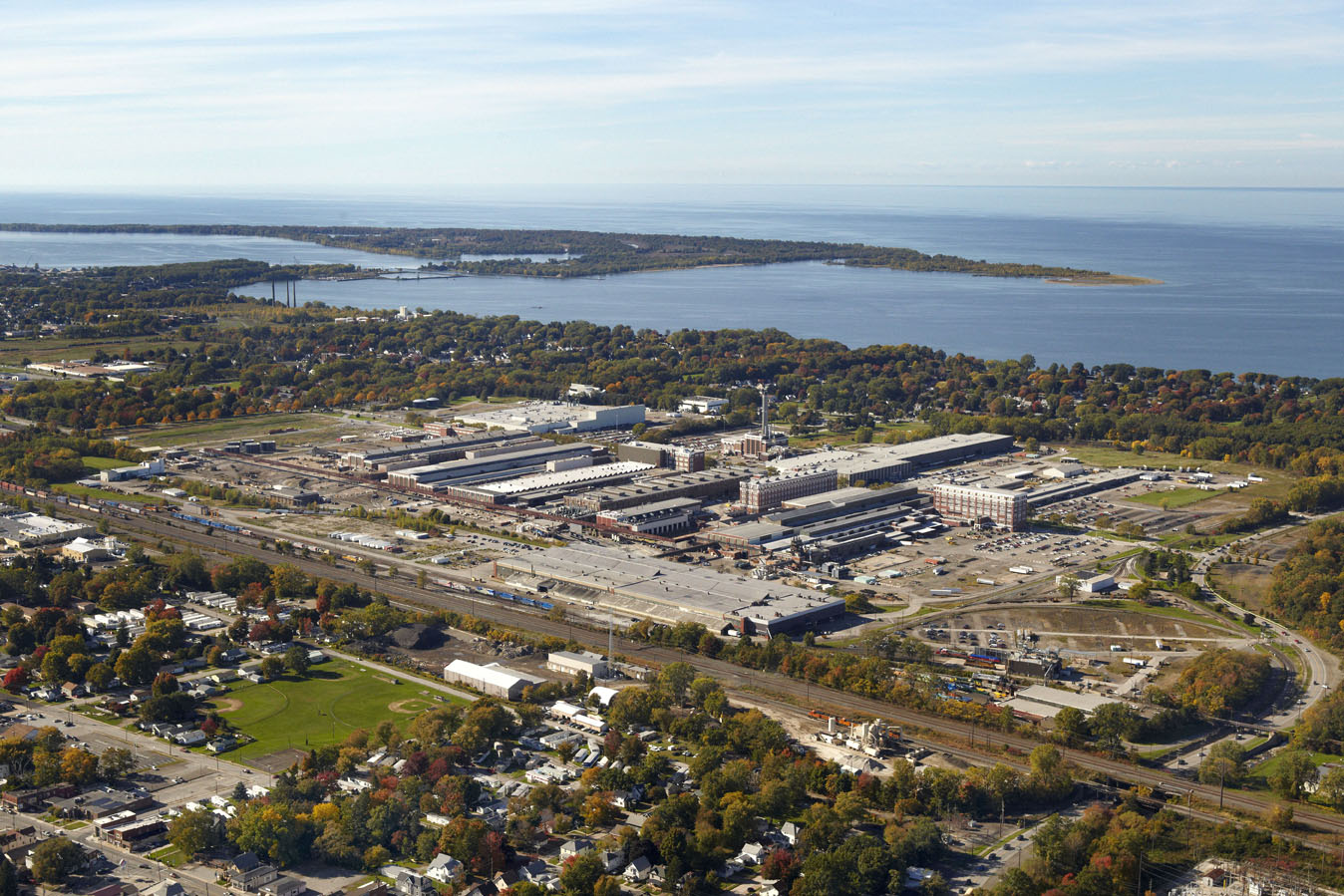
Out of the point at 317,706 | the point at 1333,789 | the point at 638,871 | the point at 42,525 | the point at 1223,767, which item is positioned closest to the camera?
the point at 638,871

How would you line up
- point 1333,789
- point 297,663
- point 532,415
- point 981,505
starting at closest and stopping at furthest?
1. point 1333,789
2. point 297,663
3. point 981,505
4. point 532,415

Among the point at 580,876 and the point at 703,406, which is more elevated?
the point at 703,406

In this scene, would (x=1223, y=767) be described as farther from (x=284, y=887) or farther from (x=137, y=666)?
(x=137, y=666)

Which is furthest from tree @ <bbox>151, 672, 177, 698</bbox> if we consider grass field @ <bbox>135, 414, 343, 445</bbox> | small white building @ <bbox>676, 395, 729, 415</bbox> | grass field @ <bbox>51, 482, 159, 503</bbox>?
small white building @ <bbox>676, 395, 729, 415</bbox>

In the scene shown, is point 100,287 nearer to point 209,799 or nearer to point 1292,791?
point 209,799

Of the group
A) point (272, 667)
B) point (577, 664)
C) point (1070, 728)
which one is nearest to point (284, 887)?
point (272, 667)

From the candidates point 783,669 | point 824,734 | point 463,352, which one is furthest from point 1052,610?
point 463,352

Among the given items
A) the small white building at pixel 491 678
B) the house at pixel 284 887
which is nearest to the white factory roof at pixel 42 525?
the small white building at pixel 491 678
